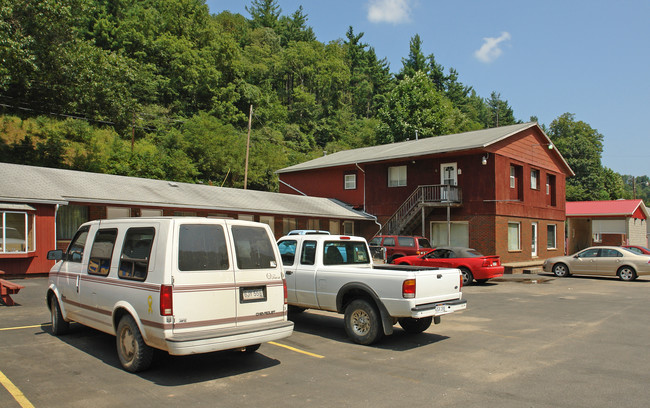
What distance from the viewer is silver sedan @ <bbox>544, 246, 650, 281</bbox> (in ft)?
59.9

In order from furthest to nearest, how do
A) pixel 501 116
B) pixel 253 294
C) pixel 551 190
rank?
pixel 501 116
pixel 551 190
pixel 253 294

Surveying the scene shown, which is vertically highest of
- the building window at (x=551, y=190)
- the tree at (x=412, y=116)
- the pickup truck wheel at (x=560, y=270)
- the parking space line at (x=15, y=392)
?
the tree at (x=412, y=116)

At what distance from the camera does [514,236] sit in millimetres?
26500

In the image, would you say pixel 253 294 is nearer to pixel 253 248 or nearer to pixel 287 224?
pixel 253 248

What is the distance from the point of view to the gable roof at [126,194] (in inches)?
704

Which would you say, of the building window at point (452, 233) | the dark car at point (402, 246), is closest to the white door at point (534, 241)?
the building window at point (452, 233)

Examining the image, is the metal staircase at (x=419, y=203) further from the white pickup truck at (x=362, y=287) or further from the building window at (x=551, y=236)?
the white pickup truck at (x=362, y=287)

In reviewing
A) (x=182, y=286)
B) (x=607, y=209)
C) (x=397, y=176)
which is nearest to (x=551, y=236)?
(x=607, y=209)

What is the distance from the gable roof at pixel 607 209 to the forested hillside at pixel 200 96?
17069 mm

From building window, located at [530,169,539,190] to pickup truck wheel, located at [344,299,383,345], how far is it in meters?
24.2

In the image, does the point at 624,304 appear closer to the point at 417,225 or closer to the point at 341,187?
the point at 417,225

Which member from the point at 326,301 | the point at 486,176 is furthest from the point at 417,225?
the point at 326,301

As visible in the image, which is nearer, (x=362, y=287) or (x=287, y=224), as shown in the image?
(x=362, y=287)

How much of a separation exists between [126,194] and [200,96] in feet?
115
